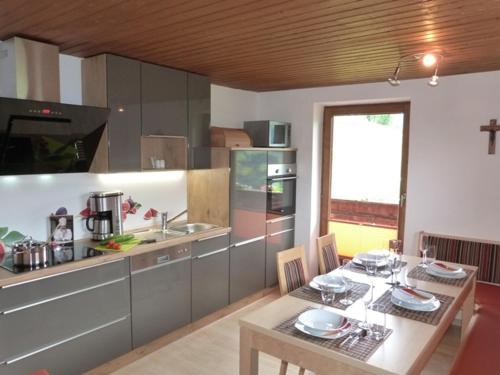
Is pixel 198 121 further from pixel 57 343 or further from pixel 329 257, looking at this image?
pixel 57 343

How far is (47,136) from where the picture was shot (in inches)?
101

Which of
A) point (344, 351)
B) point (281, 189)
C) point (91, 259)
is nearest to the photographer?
point (344, 351)

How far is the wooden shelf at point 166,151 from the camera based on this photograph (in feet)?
11.5

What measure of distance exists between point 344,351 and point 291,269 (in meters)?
1.05

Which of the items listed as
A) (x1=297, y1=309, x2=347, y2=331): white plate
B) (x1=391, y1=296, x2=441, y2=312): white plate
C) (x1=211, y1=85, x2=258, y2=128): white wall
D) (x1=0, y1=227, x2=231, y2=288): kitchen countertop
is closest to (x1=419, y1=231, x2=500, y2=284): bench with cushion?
(x1=391, y1=296, x2=441, y2=312): white plate

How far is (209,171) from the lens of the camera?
3.79m

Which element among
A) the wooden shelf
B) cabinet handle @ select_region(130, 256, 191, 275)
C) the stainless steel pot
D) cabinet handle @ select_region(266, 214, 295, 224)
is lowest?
cabinet handle @ select_region(130, 256, 191, 275)

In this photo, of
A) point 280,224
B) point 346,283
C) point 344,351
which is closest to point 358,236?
point 280,224

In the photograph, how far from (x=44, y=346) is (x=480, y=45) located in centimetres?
334

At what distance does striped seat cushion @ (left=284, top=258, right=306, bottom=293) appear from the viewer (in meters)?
2.60

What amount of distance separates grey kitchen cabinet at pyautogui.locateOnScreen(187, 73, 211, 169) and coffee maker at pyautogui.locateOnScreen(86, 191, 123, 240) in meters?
0.78

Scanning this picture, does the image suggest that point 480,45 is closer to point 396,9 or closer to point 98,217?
point 396,9

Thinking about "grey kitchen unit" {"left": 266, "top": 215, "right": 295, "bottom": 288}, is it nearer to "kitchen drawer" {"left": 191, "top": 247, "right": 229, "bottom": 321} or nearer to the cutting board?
"kitchen drawer" {"left": 191, "top": 247, "right": 229, "bottom": 321}

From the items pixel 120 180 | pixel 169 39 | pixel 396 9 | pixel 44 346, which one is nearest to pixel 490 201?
pixel 396 9
